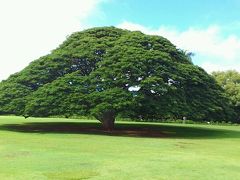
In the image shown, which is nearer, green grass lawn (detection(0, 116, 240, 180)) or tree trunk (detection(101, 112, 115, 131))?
green grass lawn (detection(0, 116, 240, 180))

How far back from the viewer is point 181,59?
32.9 metres

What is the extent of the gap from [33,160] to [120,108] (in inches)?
497

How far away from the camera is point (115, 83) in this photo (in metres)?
27.2

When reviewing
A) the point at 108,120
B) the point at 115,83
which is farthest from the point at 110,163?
the point at 108,120

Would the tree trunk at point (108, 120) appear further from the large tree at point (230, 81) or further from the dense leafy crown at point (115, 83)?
the large tree at point (230, 81)

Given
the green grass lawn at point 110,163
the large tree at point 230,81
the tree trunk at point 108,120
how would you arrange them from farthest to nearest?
the large tree at point 230,81 < the tree trunk at point 108,120 < the green grass lawn at point 110,163

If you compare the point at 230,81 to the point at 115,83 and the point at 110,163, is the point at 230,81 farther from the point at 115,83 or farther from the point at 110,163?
the point at 110,163

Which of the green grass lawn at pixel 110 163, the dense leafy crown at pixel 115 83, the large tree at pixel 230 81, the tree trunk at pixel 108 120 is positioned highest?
the large tree at pixel 230 81

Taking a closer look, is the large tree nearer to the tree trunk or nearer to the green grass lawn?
the tree trunk

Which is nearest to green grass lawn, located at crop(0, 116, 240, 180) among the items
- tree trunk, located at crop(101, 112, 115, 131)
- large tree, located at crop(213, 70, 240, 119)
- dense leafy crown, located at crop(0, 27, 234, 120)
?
dense leafy crown, located at crop(0, 27, 234, 120)

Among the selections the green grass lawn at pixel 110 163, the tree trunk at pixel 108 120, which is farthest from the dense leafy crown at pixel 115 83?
the green grass lawn at pixel 110 163

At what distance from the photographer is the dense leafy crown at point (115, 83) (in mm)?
26984

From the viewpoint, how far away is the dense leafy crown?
27.0 meters

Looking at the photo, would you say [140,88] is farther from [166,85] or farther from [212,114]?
[212,114]
